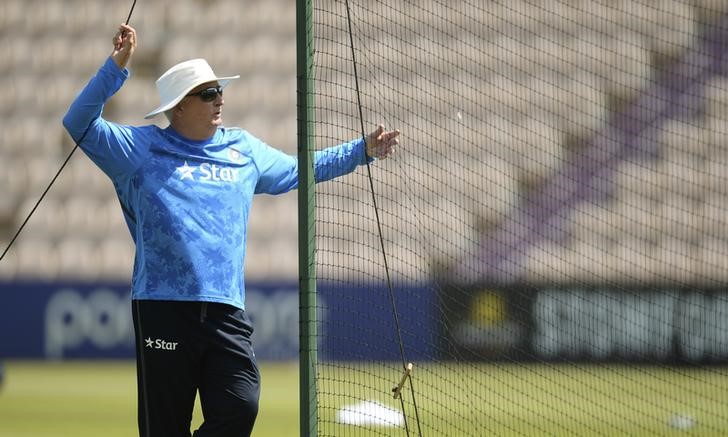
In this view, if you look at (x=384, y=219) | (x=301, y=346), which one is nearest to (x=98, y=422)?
(x=301, y=346)

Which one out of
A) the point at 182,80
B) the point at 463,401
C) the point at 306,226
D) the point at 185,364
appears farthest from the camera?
the point at 463,401

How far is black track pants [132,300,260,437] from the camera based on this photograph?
17.7 feet

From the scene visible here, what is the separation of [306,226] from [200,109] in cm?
77

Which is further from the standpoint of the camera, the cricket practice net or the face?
→ the cricket practice net

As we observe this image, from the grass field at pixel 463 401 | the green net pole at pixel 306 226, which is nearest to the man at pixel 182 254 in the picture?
the green net pole at pixel 306 226

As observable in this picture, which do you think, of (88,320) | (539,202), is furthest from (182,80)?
(539,202)

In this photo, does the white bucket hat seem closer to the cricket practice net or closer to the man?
the man

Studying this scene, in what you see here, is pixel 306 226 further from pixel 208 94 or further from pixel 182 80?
pixel 182 80

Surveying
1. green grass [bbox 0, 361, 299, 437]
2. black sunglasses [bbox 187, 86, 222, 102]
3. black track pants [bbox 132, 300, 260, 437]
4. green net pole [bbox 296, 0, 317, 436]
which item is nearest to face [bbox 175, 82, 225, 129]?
black sunglasses [bbox 187, 86, 222, 102]

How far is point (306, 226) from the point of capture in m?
5.97

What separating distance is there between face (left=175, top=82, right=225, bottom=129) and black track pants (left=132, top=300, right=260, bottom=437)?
2.69 ft

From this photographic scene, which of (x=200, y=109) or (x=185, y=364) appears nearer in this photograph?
(x=185, y=364)

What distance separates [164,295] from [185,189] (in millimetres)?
469

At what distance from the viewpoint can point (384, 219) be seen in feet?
51.6
